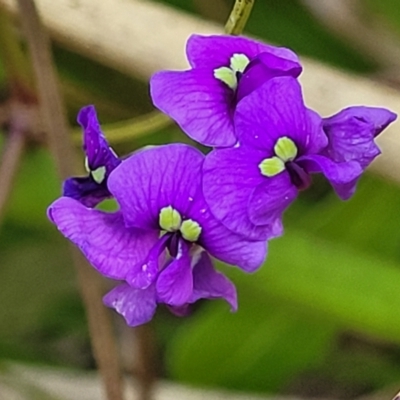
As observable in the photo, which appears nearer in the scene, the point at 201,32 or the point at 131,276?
the point at 131,276

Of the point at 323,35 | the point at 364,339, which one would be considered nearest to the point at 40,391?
the point at 364,339

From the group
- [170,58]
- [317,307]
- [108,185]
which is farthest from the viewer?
[317,307]

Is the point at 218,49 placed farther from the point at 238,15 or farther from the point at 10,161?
the point at 10,161

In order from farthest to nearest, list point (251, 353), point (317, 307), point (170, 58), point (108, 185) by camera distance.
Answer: point (251, 353) → point (317, 307) → point (170, 58) → point (108, 185)

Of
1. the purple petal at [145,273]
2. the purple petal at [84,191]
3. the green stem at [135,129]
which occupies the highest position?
the purple petal at [145,273]

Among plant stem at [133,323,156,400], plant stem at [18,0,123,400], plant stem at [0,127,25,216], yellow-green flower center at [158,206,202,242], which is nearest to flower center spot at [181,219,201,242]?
yellow-green flower center at [158,206,202,242]

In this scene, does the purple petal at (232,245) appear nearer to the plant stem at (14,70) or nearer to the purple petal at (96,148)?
the purple petal at (96,148)

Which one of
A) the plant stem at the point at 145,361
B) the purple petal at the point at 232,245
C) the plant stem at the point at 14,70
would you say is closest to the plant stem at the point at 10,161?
the plant stem at the point at 14,70

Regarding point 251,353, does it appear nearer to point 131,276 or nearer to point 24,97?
point 24,97
